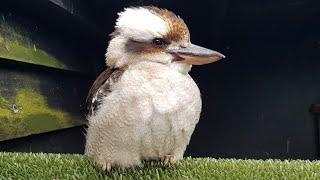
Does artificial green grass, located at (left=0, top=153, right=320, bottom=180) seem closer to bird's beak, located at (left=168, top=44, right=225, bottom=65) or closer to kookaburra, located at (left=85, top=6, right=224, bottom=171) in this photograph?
kookaburra, located at (left=85, top=6, right=224, bottom=171)

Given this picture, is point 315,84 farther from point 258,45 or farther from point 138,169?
point 138,169

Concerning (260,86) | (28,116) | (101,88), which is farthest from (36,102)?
(260,86)

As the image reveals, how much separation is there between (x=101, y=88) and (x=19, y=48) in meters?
0.65

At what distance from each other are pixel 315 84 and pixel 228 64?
1.83ft

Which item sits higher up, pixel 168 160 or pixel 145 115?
pixel 145 115

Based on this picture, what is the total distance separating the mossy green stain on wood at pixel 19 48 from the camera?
1.58 metres

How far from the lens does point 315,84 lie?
113 inches

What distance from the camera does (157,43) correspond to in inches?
44.4

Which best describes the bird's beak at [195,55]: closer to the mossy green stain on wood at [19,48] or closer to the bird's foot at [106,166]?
the bird's foot at [106,166]

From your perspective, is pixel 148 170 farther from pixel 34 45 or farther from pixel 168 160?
pixel 34 45

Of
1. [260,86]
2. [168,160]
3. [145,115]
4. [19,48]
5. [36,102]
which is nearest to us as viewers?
[145,115]

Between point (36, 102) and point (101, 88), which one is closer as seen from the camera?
point (101, 88)

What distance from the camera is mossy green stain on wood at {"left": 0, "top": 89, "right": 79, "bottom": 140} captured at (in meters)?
1.55

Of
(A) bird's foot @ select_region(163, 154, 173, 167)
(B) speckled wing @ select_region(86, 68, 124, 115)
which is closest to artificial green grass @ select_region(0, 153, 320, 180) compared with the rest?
(A) bird's foot @ select_region(163, 154, 173, 167)
